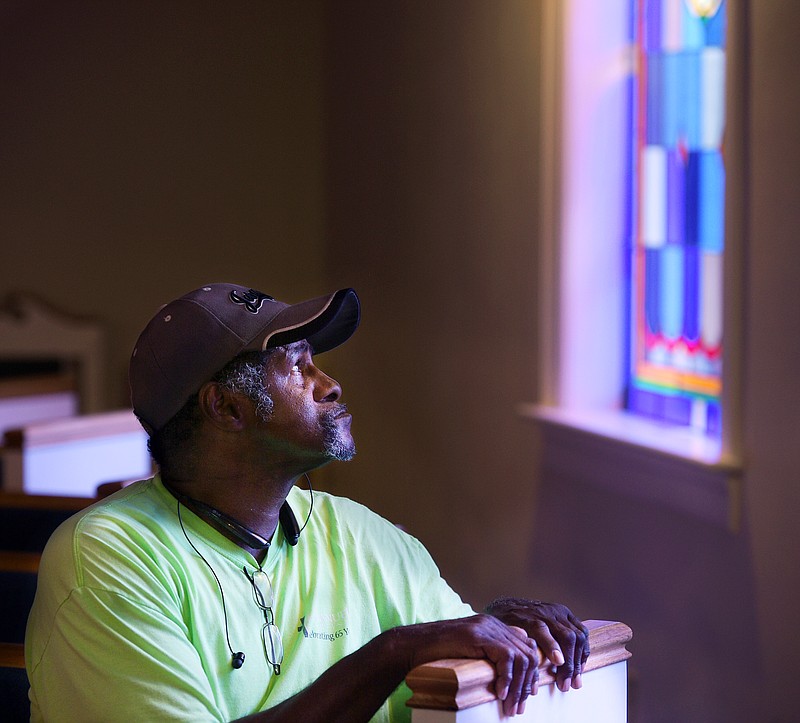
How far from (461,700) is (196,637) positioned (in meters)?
0.33

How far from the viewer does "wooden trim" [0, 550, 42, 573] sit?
1938mm

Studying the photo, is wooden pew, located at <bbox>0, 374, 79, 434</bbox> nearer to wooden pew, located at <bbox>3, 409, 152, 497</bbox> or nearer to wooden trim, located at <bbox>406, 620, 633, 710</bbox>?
wooden pew, located at <bbox>3, 409, 152, 497</bbox>

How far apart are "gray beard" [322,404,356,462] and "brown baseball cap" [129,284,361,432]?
0.36ft


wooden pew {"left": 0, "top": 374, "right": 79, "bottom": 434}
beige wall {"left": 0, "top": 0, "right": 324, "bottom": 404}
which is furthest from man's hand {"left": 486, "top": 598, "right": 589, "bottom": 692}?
beige wall {"left": 0, "top": 0, "right": 324, "bottom": 404}

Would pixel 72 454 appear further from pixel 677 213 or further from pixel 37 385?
pixel 37 385

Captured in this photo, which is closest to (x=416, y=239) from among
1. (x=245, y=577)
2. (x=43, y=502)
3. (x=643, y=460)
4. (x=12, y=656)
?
(x=643, y=460)

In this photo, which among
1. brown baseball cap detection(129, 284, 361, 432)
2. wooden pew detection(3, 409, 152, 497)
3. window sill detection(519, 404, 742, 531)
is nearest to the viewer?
brown baseball cap detection(129, 284, 361, 432)

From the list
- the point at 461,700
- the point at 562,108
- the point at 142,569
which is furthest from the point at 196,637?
the point at 562,108

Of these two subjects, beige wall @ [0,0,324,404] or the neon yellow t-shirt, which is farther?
beige wall @ [0,0,324,404]

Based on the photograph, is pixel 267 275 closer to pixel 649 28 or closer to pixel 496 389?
pixel 496 389

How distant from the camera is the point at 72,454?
11.0ft

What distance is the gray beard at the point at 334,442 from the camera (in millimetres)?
1482

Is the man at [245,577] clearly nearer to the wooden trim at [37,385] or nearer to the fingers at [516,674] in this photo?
the fingers at [516,674]

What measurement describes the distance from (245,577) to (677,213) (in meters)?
1.97
